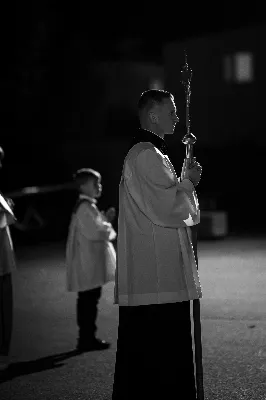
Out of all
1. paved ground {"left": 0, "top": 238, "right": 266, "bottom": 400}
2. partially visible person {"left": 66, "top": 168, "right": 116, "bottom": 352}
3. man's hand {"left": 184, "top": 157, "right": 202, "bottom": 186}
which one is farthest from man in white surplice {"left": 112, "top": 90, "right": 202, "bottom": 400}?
partially visible person {"left": 66, "top": 168, "right": 116, "bottom": 352}

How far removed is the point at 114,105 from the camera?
38.6 metres

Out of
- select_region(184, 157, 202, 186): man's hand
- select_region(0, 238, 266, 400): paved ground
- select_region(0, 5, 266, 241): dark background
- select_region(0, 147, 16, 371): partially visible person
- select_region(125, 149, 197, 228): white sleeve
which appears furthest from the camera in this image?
select_region(0, 5, 266, 241): dark background

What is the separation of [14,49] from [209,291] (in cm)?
2508

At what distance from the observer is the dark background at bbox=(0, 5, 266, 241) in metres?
29.8

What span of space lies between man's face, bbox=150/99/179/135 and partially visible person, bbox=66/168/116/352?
2.56 metres

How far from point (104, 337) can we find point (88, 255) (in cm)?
81

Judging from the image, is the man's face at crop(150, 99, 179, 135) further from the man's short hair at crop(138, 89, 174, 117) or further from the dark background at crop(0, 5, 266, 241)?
the dark background at crop(0, 5, 266, 241)

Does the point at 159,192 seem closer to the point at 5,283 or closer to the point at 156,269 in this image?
the point at 156,269

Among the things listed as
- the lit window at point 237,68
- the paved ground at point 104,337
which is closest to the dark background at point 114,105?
the lit window at point 237,68

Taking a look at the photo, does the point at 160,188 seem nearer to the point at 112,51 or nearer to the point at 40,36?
the point at 40,36

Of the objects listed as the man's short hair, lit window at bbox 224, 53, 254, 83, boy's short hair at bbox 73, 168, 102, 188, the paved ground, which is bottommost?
the paved ground

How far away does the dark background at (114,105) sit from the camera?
29.8 m

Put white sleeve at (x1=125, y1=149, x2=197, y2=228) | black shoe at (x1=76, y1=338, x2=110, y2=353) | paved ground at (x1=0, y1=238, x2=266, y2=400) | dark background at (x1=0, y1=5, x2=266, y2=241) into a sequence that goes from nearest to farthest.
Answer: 1. white sleeve at (x1=125, y1=149, x2=197, y2=228)
2. paved ground at (x1=0, y1=238, x2=266, y2=400)
3. black shoe at (x1=76, y1=338, x2=110, y2=353)
4. dark background at (x1=0, y1=5, x2=266, y2=241)

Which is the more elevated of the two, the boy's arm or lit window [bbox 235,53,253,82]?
lit window [bbox 235,53,253,82]
